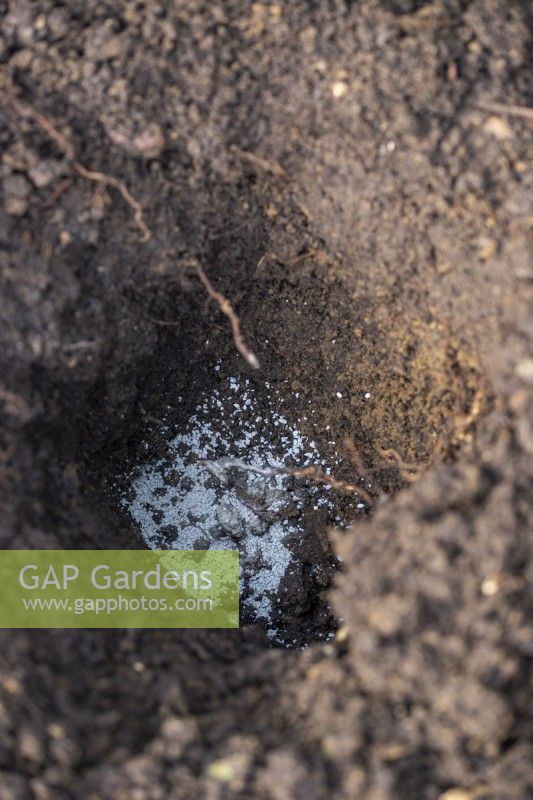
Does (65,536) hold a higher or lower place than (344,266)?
lower

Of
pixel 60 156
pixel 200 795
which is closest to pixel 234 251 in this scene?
pixel 60 156

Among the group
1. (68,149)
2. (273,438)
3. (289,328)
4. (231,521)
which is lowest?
(231,521)

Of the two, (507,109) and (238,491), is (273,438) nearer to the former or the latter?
(238,491)

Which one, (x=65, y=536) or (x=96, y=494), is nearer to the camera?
(x=65, y=536)

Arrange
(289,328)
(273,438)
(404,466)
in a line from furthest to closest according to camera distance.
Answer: (273,438)
(289,328)
(404,466)

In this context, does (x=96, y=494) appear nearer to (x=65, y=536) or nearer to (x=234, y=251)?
(x=65, y=536)

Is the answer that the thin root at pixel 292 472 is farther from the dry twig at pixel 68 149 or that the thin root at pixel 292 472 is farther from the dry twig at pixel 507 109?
the dry twig at pixel 507 109

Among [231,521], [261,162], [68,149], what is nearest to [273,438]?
[231,521]

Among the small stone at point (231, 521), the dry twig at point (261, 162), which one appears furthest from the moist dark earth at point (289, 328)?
the small stone at point (231, 521)
